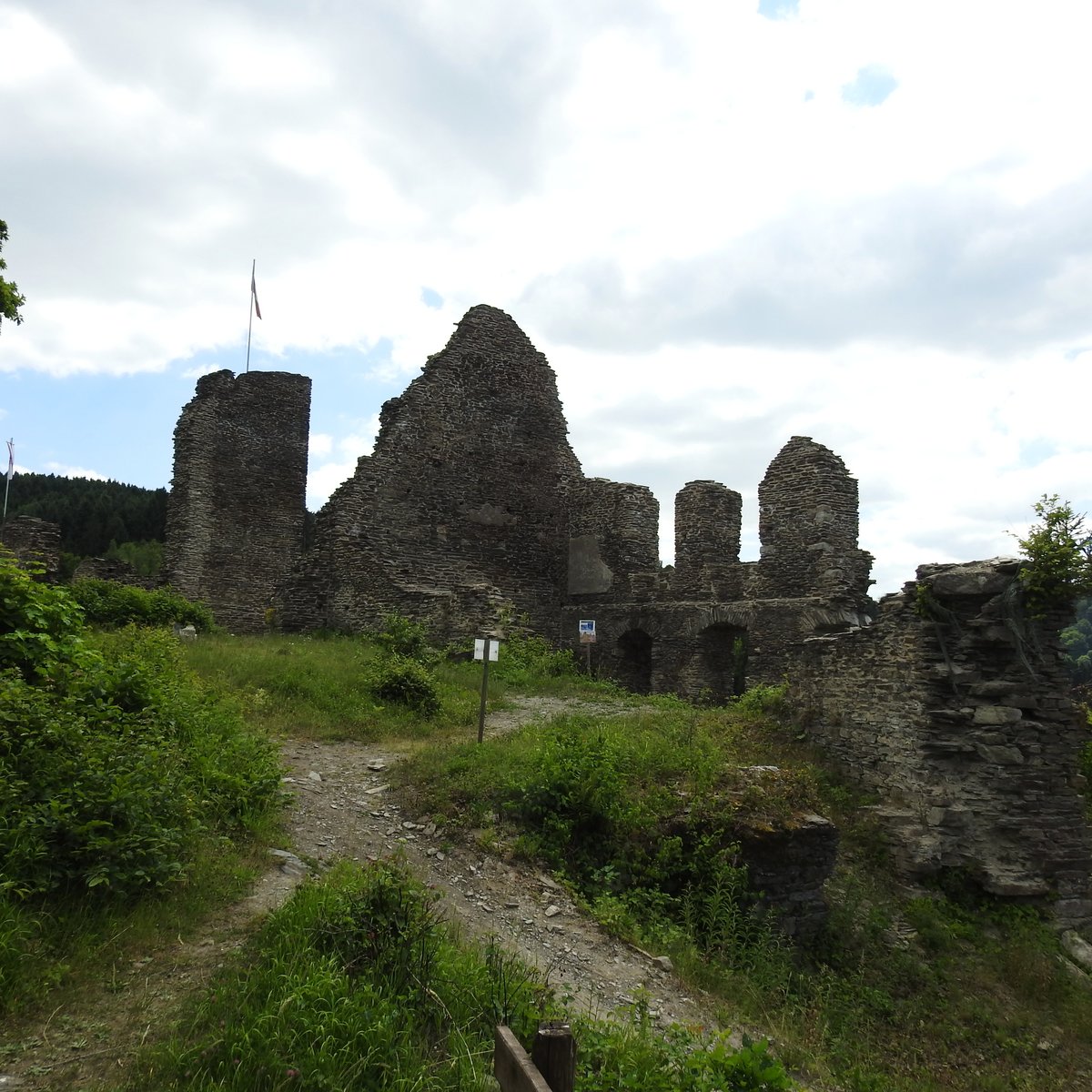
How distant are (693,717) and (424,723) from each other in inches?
179

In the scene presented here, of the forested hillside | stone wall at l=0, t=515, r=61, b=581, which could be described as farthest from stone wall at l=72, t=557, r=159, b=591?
the forested hillside

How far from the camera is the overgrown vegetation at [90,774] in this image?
5121 mm

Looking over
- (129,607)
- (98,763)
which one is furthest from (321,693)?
(98,763)

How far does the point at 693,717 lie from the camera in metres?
13.6

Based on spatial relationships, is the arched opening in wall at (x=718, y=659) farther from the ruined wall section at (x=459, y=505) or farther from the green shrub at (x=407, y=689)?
the green shrub at (x=407, y=689)

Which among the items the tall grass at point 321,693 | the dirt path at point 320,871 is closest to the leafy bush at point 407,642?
the tall grass at point 321,693

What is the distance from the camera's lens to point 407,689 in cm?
1281

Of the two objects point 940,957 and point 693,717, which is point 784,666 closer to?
point 693,717

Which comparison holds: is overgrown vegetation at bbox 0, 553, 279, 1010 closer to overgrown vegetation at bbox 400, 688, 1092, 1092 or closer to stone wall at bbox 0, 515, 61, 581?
overgrown vegetation at bbox 400, 688, 1092, 1092

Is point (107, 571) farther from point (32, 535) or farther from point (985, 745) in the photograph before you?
point (985, 745)

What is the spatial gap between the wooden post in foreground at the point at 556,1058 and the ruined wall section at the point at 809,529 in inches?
598

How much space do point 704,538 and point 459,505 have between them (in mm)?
6770

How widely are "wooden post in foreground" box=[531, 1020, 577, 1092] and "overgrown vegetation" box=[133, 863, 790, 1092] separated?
110 cm

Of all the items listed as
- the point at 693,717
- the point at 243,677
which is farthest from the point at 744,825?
the point at 243,677
